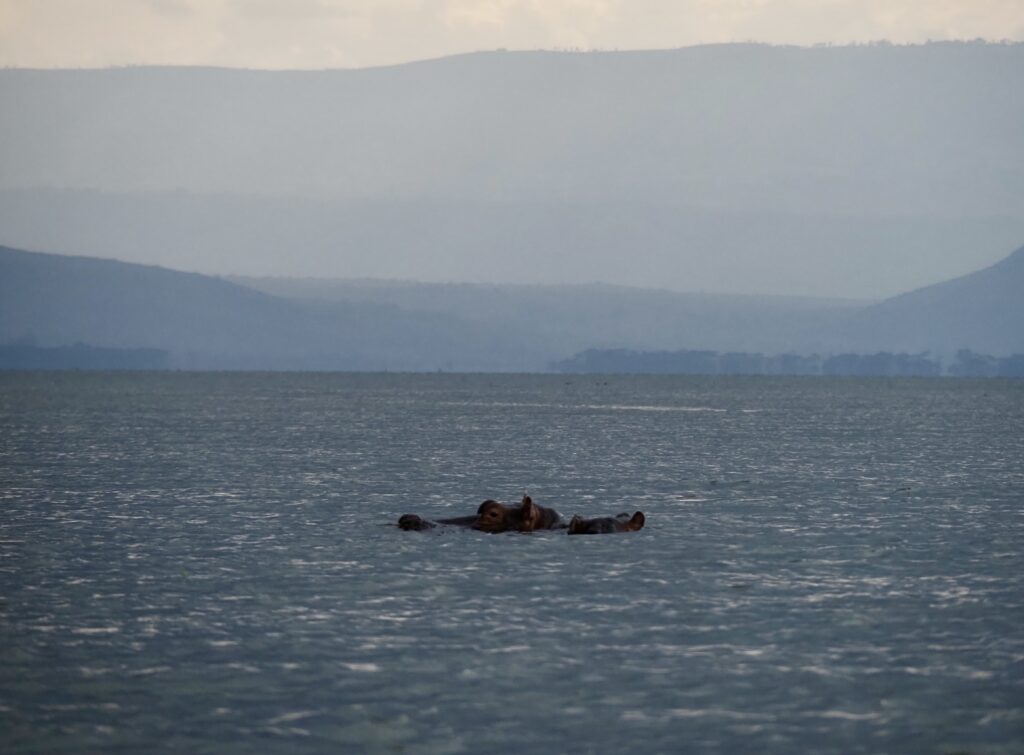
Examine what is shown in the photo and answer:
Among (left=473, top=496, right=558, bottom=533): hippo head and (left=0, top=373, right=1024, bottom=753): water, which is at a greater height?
(left=473, top=496, right=558, bottom=533): hippo head

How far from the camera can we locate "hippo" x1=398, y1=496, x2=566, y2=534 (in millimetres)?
37375

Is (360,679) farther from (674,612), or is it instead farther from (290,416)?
(290,416)

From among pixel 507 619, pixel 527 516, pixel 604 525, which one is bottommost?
pixel 507 619

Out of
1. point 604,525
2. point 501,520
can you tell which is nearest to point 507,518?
point 501,520

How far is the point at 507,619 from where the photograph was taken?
25172mm

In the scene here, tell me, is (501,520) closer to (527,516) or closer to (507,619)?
(527,516)

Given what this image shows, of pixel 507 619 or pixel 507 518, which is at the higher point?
pixel 507 518

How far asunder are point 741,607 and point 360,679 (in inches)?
332

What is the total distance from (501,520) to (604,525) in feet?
8.54

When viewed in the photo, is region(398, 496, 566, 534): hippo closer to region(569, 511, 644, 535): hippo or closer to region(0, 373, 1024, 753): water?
region(0, 373, 1024, 753): water

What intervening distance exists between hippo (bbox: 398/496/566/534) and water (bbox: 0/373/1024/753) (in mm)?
651

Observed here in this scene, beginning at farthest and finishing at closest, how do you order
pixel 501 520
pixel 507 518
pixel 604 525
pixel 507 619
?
pixel 507 518
pixel 501 520
pixel 604 525
pixel 507 619

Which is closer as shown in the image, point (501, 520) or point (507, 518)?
point (501, 520)

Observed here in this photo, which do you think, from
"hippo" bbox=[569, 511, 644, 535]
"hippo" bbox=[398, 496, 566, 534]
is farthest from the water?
"hippo" bbox=[398, 496, 566, 534]
